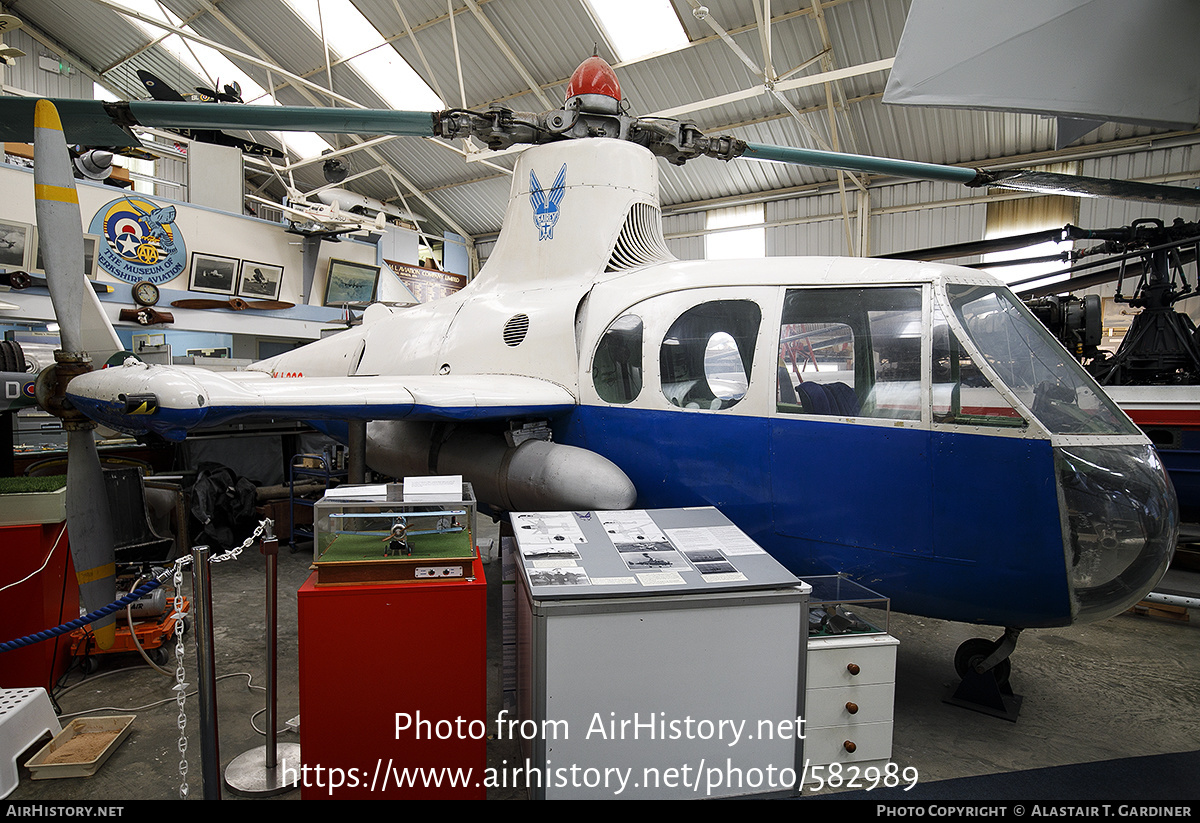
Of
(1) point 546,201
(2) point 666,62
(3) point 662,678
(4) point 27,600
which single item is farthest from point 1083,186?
(2) point 666,62

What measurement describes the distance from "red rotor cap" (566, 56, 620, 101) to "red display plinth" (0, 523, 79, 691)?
4.81 meters

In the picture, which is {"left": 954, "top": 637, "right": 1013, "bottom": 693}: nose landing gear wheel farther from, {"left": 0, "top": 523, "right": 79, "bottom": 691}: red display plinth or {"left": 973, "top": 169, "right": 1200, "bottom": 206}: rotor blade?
{"left": 0, "top": 523, "right": 79, "bottom": 691}: red display plinth

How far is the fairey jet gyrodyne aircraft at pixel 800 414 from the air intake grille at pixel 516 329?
0.02m

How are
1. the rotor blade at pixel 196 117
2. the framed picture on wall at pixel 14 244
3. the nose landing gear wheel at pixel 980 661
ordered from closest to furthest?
the nose landing gear wheel at pixel 980 661 → the rotor blade at pixel 196 117 → the framed picture on wall at pixel 14 244

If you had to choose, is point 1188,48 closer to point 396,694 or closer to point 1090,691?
point 396,694

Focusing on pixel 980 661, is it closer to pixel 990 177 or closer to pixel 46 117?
pixel 990 177

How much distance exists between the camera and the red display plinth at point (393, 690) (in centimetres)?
265

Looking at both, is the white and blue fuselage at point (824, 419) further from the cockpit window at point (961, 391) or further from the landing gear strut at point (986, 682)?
the landing gear strut at point (986, 682)

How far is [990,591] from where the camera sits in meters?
3.01

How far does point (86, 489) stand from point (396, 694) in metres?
2.57

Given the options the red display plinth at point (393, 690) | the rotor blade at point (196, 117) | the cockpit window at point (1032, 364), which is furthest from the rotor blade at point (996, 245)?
the red display plinth at point (393, 690)

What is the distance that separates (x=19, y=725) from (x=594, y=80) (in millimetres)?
5472

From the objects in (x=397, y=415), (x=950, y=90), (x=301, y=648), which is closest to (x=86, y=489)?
(x=397, y=415)

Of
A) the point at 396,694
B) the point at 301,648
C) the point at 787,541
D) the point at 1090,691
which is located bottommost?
the point at 1090,691
